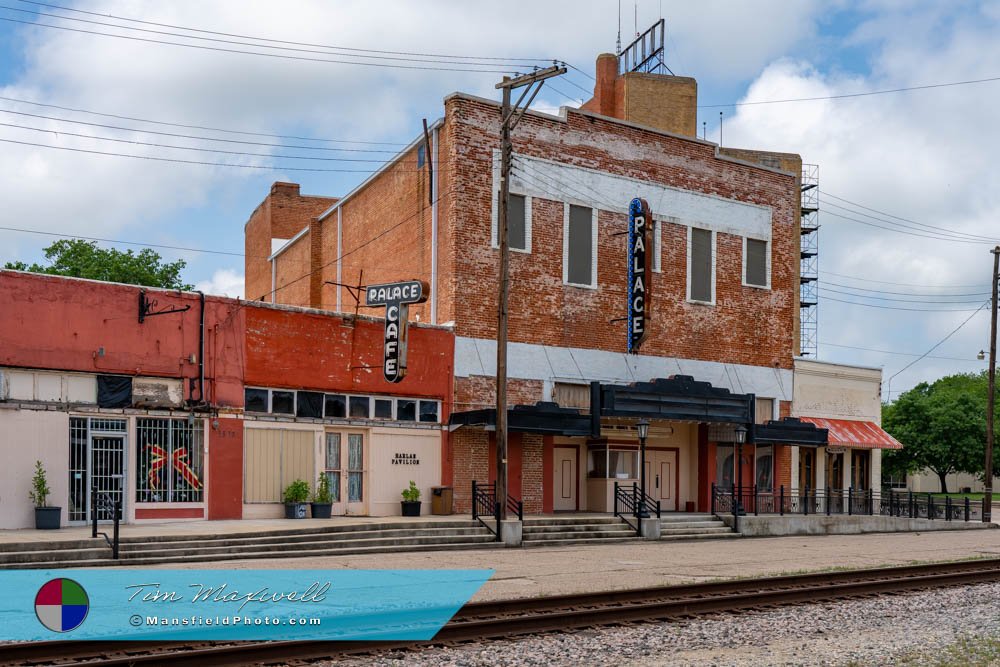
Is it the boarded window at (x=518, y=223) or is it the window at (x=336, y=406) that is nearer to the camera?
the window at (x=336, y=406)

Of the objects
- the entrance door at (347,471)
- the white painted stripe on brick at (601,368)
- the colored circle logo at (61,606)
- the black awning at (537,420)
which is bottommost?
the colored circle logo at (61,606)

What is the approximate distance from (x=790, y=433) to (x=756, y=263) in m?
5.78

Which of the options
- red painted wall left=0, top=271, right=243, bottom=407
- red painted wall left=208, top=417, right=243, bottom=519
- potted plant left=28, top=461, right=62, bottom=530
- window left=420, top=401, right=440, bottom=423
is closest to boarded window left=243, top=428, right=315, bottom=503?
red painted wall left=208, top=417, right=243, bottom=519

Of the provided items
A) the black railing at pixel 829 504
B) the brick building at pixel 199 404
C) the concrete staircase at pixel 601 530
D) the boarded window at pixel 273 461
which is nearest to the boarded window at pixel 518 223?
the brick building at pixel 199 404

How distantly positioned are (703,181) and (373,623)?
80.4 ft

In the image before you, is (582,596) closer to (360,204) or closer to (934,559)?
(934,559)

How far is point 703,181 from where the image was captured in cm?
3419

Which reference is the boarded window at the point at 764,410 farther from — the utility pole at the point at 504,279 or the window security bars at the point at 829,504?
the utility pole at the point at 504,279

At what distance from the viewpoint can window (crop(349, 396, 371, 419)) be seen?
88.6ft

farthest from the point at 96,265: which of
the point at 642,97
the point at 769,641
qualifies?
the point at 769,641

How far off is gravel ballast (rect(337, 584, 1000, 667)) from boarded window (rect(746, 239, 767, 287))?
68.8 ft

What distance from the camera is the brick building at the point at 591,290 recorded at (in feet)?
95.2

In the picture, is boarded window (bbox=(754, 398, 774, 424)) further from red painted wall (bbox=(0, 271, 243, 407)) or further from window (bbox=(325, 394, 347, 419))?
red painted wall (bbox=(0, 271, 243, 407))

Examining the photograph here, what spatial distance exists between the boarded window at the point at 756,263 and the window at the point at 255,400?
17154 mm
